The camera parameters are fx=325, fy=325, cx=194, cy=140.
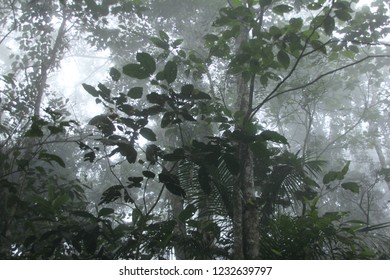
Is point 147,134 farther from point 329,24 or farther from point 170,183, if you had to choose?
point 329,24

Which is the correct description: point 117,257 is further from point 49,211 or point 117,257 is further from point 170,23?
point 170,23

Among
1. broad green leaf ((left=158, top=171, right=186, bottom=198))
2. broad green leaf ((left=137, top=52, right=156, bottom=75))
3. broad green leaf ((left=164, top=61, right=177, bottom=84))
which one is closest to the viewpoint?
broad green leaf ((left=137, top=52, right=156, bottom=75))

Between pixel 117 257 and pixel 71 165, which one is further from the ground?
pixel 71 165

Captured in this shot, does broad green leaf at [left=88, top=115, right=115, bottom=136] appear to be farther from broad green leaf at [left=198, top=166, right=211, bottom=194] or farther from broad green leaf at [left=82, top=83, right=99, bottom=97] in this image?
broad green leaf at [left=198, top=166, right=211, bottom=194]

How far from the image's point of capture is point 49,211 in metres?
2.16

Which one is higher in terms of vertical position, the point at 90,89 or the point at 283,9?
the point at 283,9

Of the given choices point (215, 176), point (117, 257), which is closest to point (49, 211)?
point (117, 257)

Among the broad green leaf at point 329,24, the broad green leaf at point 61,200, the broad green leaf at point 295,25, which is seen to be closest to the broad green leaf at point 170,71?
the broad green leaf at point 295,25

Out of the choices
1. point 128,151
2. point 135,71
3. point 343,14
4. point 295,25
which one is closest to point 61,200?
point 128,151

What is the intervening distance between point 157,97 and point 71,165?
830 centimetres

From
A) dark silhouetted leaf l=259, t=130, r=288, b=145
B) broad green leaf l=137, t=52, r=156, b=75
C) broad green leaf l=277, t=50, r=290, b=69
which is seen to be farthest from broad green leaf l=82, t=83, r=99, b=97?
broad green leaf l=277, t=50, r=290, b=69

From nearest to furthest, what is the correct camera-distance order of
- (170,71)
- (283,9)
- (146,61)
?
(146,61), (170,71), (283,9)

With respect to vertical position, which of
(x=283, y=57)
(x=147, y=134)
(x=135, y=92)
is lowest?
(x=147, y=134)
